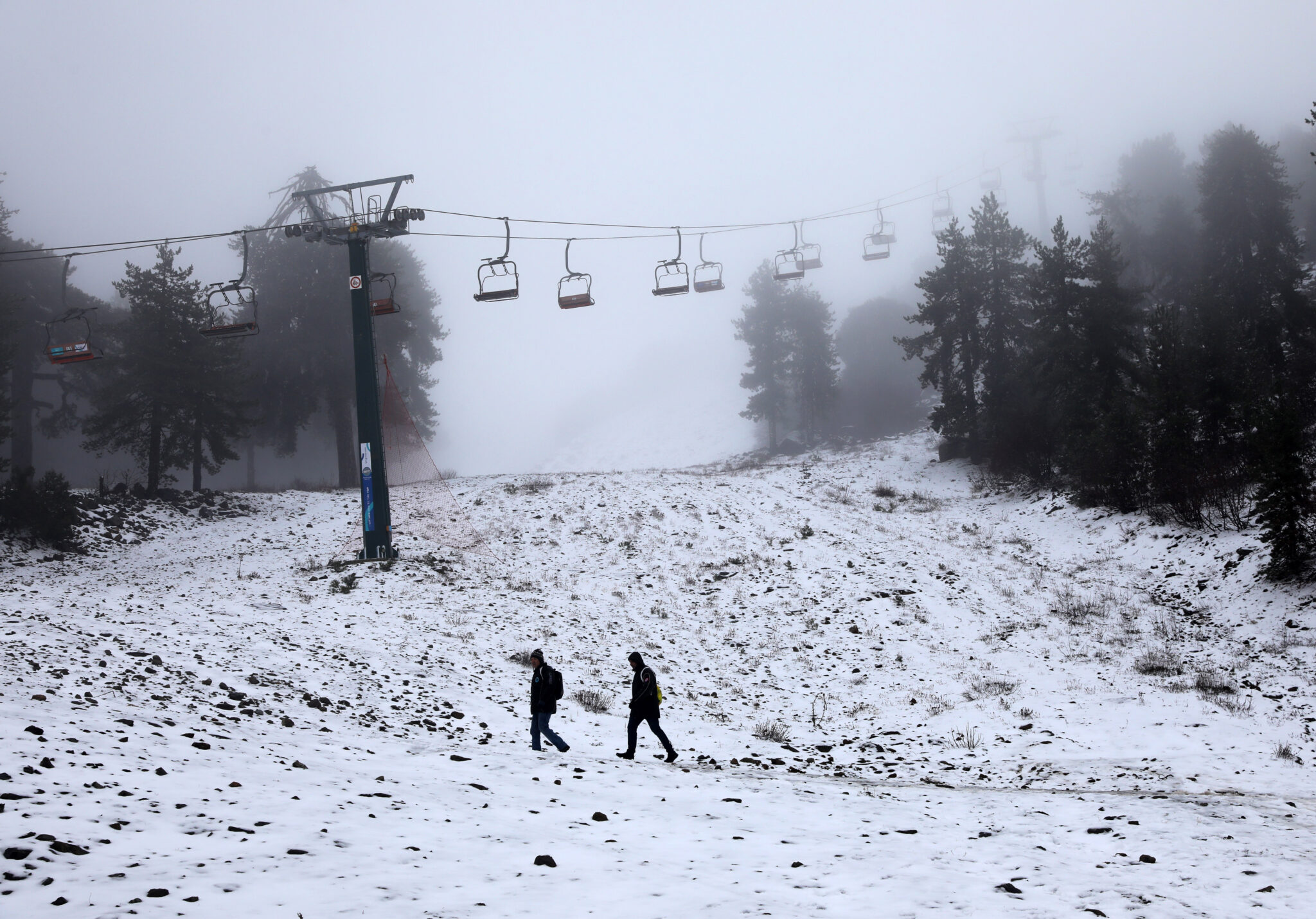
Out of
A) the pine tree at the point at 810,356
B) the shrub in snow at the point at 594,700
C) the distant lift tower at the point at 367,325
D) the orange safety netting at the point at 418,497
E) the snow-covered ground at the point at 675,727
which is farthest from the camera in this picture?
Answer: the pine tree at the point at 810,356

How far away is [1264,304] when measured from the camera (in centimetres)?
3447

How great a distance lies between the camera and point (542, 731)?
1181 cm

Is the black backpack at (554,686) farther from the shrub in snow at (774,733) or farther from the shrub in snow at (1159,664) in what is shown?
the shrub in snow at (1159,664)

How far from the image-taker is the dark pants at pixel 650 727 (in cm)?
1141

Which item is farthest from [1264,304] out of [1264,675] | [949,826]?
[949,826]

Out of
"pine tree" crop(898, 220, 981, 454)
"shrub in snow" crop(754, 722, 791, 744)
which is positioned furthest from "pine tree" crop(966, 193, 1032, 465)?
"shrub in snow" crop(754, 722, 791, 744)

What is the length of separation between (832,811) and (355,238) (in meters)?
20.0

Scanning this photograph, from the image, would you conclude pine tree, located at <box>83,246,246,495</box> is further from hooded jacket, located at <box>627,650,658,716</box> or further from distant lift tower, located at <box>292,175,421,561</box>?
hooded jacket, located at <box>627,650,658,716</box>

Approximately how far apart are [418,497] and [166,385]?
36.4 feet

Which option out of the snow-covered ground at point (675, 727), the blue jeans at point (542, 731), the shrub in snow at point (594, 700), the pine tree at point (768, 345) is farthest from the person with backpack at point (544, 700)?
the pine tree at point (768, 345)

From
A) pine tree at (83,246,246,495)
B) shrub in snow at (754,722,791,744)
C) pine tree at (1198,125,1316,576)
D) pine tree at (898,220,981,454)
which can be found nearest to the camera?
shrub in snow at (754,722,791,744)

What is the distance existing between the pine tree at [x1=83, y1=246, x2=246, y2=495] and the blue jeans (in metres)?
27.2

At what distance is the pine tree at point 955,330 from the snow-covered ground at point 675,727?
1166 centimetres

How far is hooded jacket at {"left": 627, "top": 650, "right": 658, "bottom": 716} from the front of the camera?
1162 cm
